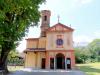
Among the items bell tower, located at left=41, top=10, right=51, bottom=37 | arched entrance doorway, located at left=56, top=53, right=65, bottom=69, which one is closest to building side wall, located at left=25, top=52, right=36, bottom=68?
arched entrance doorway, located at left=56, top=53, right=65, bottom=69

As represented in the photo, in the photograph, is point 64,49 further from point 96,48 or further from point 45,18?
point 96,48

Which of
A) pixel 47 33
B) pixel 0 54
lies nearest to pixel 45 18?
pixel 47 33

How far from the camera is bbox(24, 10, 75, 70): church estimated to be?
35075 mm

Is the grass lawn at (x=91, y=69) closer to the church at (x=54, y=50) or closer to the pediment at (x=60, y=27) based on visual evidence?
the church at (x=54, y=50)

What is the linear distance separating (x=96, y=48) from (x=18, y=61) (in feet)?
181

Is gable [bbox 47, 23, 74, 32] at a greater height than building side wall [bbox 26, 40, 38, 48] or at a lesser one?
greater

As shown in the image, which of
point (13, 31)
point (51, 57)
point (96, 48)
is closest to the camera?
point (13, 31)

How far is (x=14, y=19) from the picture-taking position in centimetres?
2308

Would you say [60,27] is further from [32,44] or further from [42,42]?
[32,44]

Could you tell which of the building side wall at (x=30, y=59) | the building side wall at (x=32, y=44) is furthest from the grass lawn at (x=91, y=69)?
the building side wall at (x=32, y=44)

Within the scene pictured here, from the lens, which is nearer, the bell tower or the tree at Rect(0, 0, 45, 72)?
the tree at Rect(0, 0, 45, 72)

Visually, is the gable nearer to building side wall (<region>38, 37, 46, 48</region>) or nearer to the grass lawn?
building side wall (<region>38, 37, 46, 48</region>)

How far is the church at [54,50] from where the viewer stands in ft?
115

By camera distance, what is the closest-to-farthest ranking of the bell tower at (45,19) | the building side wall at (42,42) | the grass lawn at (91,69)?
the grass lawn at (91,69) → the building side wall at (42,42) → the bell tower at (45,19)
